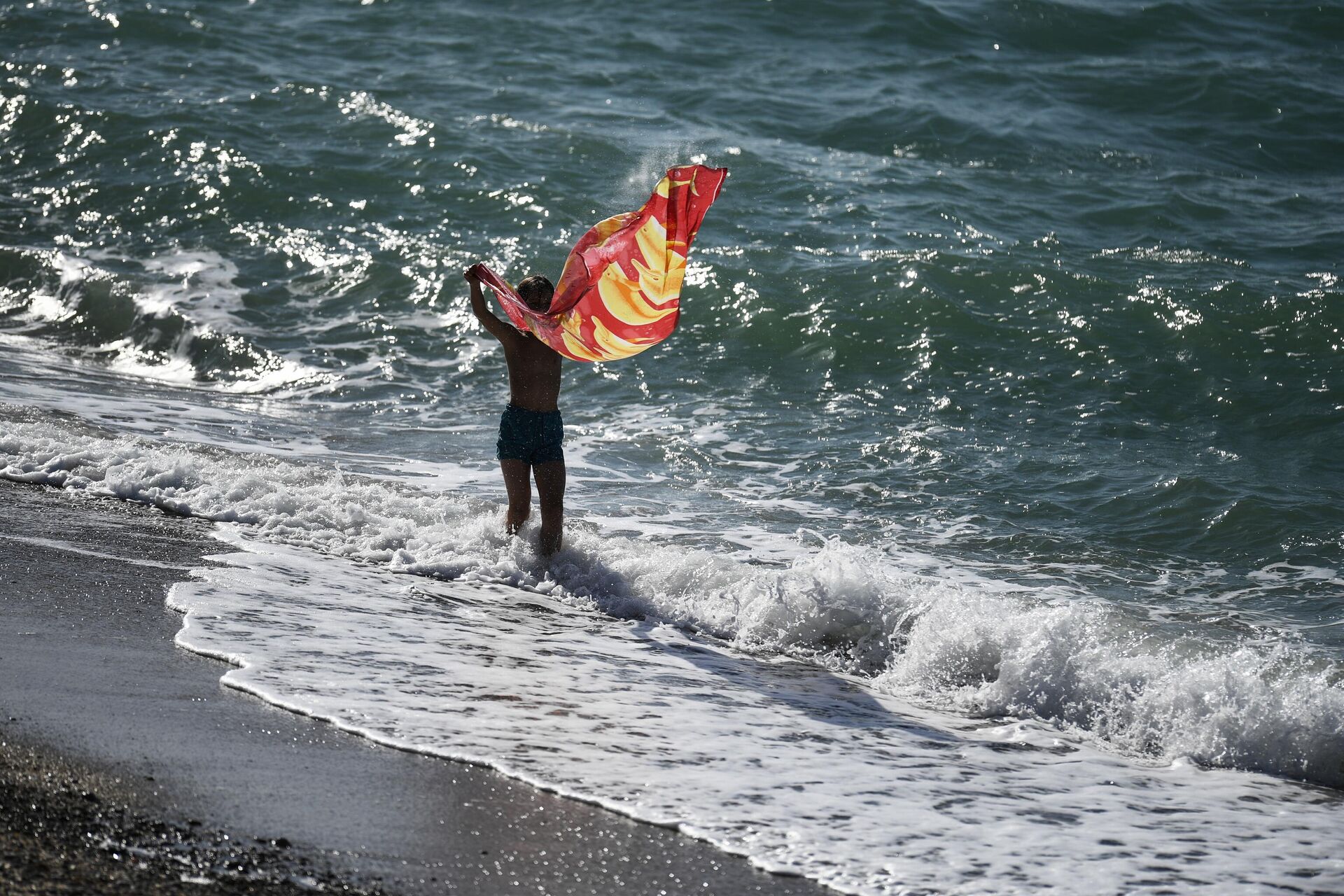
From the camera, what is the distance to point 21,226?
1535cm

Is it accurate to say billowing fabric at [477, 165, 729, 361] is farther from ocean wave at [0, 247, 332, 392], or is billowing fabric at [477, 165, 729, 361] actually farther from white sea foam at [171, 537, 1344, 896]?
ocean wave at [0, 247, 332, 392]

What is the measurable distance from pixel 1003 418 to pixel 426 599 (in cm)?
539

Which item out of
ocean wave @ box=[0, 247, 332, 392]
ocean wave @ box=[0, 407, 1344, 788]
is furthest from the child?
ocean wave @ box=[0, 247, 332, 392]

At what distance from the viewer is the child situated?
7457 mm

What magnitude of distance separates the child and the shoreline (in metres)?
2.52

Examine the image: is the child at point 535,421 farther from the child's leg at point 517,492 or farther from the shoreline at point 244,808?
the shoreline at point 244,808

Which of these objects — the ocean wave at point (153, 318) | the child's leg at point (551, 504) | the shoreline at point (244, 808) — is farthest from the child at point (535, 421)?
the ocean wave at point (153, 318)

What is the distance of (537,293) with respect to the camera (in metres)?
7.50

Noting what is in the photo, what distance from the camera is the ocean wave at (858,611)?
570 cm

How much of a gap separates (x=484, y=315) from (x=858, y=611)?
2.61 meters

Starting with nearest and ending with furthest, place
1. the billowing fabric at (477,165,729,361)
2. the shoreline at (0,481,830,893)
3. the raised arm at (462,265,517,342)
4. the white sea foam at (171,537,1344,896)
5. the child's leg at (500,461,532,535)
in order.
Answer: the shoreline at (0,481,830,893) < the white sea foam at (171,537,1344,896) < the raised arm at (462,265,517,342) < the billowing fabric at (477,165,729,361) < the child's leg at (500,461,532,535)

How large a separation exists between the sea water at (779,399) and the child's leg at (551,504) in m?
0.16

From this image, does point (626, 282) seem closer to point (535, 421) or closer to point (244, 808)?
point (535, 421)

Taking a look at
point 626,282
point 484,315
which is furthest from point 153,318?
point 626,282
